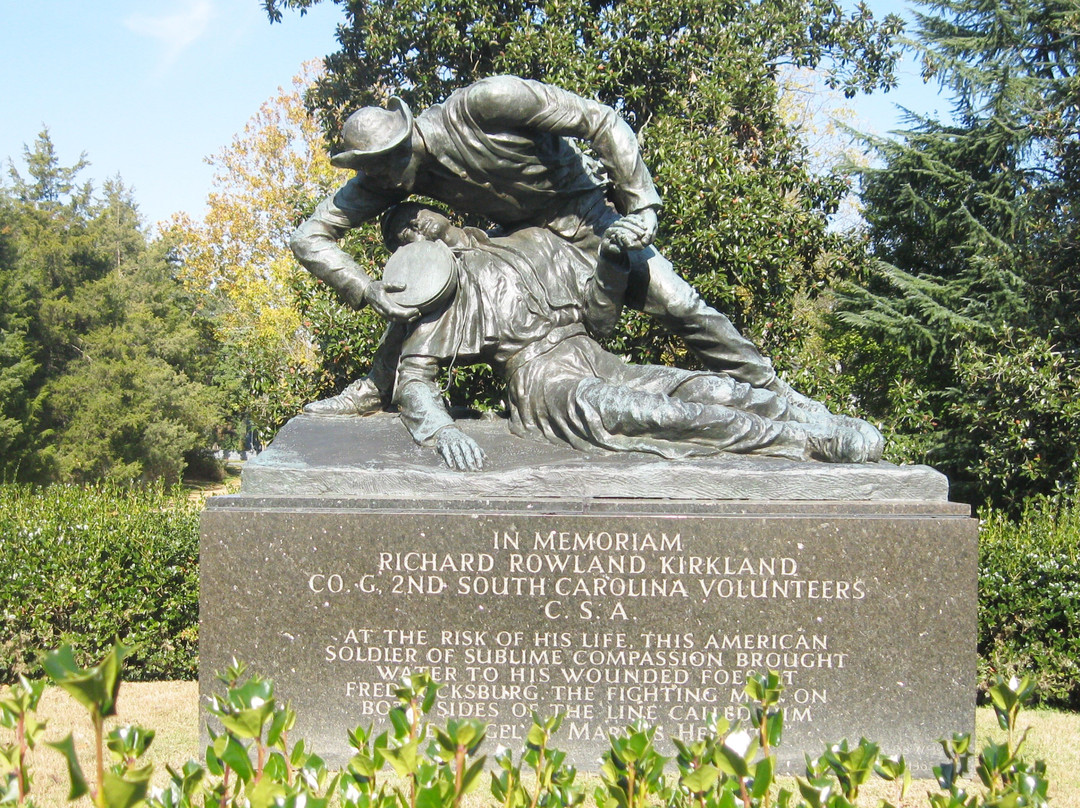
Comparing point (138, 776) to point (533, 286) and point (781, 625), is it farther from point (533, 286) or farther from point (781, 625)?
point (533, 286)

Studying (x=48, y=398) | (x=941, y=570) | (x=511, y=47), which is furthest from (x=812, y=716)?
(x=48, y=398)

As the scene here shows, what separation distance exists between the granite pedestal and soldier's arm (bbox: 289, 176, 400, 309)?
3.98ft

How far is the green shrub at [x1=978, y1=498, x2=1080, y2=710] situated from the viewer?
5273mm

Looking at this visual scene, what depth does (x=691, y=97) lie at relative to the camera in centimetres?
920

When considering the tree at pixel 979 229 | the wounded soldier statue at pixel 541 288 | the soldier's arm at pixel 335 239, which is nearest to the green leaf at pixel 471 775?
the wounded soldier statue at pixel 541 288

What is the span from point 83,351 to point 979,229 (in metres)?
18.7

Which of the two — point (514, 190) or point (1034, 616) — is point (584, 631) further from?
point (1034, 616)

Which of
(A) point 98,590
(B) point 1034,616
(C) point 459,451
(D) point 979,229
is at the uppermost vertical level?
(D) point 979,229

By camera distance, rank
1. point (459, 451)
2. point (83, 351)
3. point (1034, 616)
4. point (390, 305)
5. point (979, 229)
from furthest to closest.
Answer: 1. point (83, 351)
2. point (979, 229)
3. point (1034, 616)
4. point (390, 305)
5. point (459, 451)

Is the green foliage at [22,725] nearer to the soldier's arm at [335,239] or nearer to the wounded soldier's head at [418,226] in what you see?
the soldier's arm at [335,239]

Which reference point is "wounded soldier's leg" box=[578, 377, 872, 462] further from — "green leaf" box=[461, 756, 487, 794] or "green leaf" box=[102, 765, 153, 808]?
"green leaf" box=[102, 765, 153, 808]

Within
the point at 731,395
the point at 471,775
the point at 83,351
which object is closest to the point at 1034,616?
the point at 731,395

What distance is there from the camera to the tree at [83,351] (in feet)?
66.1

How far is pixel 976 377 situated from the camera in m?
9.51
